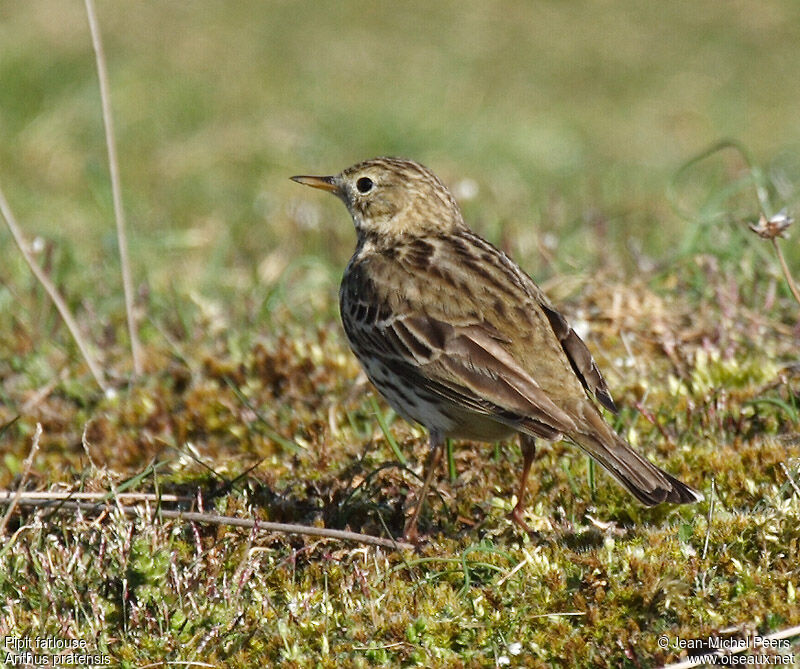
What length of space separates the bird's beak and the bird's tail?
2.35 meters

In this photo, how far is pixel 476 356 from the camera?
492cm

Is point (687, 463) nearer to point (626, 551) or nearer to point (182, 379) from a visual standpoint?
point (626, 551)

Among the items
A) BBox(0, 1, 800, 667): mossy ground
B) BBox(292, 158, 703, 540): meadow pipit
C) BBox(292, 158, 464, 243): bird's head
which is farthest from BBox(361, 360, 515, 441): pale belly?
BBox(292, 158, 464, 243): bird's head

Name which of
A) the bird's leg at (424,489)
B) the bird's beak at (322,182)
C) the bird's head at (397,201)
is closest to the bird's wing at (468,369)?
the bird's leg at (424,489)

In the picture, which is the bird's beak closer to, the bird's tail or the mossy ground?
the mossy ground

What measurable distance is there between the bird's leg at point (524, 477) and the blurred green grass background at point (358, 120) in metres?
2.76

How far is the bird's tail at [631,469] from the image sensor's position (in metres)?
4.37

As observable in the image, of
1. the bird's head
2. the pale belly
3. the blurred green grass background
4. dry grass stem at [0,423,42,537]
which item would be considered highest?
the blurred green grass background

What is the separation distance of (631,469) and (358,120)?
10.3m

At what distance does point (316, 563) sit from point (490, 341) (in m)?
1.17

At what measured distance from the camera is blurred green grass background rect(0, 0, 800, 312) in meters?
9.34

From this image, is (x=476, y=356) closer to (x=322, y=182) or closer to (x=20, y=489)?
(x=20, y=489)

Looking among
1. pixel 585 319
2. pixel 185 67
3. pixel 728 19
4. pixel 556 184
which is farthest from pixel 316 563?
pixel 728 19

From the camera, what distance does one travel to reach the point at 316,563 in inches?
181
